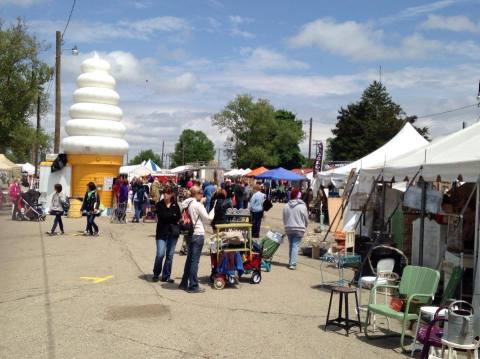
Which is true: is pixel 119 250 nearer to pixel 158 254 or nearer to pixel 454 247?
pixel 158 254

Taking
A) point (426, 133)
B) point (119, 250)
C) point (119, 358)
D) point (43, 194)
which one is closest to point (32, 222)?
point (43, 194)

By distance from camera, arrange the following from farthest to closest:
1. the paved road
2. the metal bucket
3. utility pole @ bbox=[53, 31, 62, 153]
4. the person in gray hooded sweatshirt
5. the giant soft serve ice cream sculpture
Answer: utility pole @ bbox=[53, 31, 62, 153] < the giant soft serve ice cream sculpture < the person in gray hooded sweatshirt < the paved road < the metal bucket

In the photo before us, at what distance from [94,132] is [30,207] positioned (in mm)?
4602

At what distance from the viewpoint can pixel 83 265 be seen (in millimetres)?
10969

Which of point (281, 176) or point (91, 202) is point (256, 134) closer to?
point (281, 176)

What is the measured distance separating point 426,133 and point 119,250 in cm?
4961

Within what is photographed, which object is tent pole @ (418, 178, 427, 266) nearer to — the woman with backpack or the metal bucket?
the metal bucket

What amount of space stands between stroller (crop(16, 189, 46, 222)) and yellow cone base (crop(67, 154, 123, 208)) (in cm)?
250

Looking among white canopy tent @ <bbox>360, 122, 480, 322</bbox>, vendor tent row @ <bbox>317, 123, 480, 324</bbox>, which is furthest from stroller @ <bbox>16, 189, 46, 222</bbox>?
white canopy tent @ <bbox>360, 122, 480, 322</bbox>

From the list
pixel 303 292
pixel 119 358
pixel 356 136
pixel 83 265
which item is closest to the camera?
pixel 119 358

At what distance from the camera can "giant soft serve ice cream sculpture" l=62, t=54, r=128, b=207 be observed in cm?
2266

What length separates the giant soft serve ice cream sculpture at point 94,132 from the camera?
2266 centimetres

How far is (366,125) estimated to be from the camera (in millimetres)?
60094

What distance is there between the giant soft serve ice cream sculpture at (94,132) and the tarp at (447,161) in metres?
14.8
